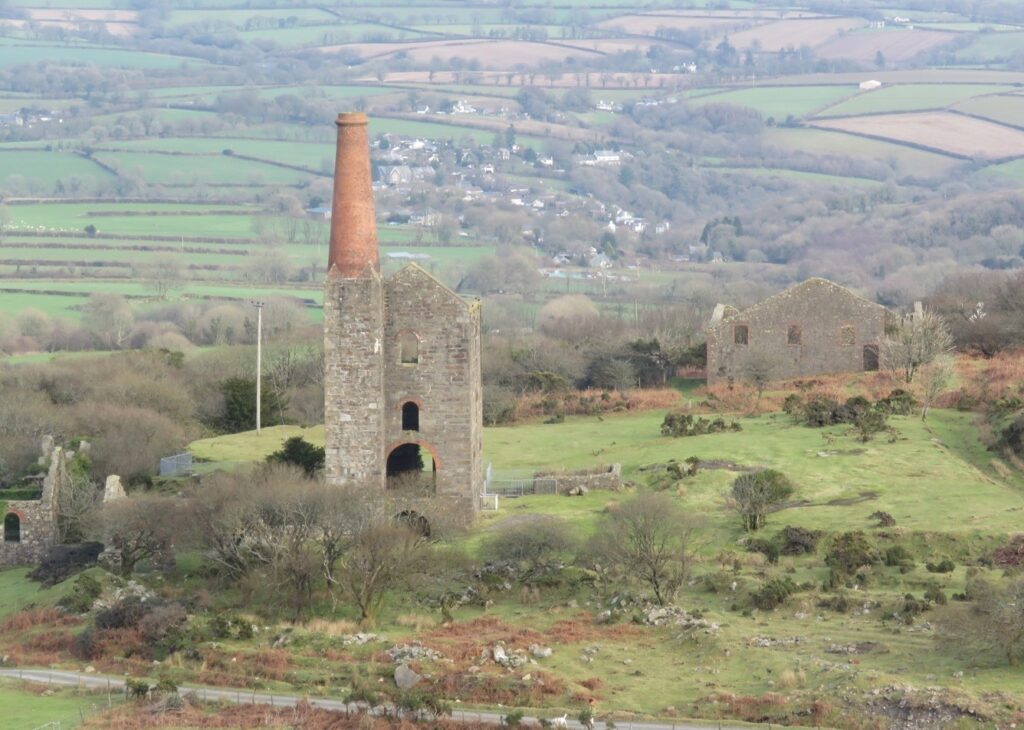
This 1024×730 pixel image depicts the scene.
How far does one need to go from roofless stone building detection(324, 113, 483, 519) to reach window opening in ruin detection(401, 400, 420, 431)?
0.03m

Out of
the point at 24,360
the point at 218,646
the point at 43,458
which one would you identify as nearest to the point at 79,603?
the point at 218,646

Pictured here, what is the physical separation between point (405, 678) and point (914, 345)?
32.6m

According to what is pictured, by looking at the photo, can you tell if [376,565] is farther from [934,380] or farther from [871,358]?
[871,358]

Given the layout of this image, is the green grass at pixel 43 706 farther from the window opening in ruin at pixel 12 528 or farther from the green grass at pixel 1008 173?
the green grass at pixel 1008 173

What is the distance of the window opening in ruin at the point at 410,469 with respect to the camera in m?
54.0

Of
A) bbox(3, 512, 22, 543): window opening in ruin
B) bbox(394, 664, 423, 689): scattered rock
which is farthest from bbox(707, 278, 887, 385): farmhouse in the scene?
bbox(394, 664, 423, 689): scattered rock

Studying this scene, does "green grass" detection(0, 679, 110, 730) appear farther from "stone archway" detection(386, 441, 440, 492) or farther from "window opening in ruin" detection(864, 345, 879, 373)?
"window opening in ruin" detection(864, 345, 879, 373)

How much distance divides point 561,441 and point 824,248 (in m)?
117

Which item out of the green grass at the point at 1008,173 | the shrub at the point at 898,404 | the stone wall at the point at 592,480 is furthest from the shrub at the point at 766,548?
the green grass at the point at 1008,173

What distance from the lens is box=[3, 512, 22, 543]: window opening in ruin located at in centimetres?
5834

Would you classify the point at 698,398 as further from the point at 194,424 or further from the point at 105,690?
the point at 105,690

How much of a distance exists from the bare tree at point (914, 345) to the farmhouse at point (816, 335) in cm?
102

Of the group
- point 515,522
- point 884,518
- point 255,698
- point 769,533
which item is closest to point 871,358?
point 884,518

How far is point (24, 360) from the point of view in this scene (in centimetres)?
9788
